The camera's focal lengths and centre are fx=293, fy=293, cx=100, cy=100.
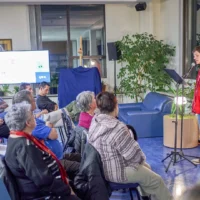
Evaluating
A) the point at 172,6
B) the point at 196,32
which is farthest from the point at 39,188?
the point at 172,6

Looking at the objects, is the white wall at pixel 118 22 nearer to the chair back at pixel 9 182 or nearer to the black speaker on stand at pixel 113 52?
the black speaker on stand at pixel 113 52

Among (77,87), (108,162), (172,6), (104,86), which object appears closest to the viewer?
(108,162)

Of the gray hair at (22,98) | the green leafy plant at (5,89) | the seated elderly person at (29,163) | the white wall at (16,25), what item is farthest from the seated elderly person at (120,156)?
the white wall at (16,25)

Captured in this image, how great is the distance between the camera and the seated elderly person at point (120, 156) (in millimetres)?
2182

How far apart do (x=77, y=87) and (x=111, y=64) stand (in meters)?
2.03

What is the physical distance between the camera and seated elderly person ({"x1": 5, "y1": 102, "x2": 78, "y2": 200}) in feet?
6.09

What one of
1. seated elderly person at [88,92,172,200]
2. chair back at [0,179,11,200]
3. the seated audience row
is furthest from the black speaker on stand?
chair back at [0,179,11,200]

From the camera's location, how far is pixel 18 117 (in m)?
2.00

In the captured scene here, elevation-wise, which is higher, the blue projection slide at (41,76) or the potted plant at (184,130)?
the blue projection slide at (41,76)

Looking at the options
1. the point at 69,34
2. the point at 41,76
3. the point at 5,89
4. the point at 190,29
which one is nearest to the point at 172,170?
the point at 190,29

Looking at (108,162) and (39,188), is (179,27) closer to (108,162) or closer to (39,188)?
(108,162)

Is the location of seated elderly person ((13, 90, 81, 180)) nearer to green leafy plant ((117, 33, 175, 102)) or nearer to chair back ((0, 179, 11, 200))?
chair back ((0, 179, 11, 200))

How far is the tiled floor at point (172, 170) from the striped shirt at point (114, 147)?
2.77 feet

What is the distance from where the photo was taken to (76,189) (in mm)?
2207
